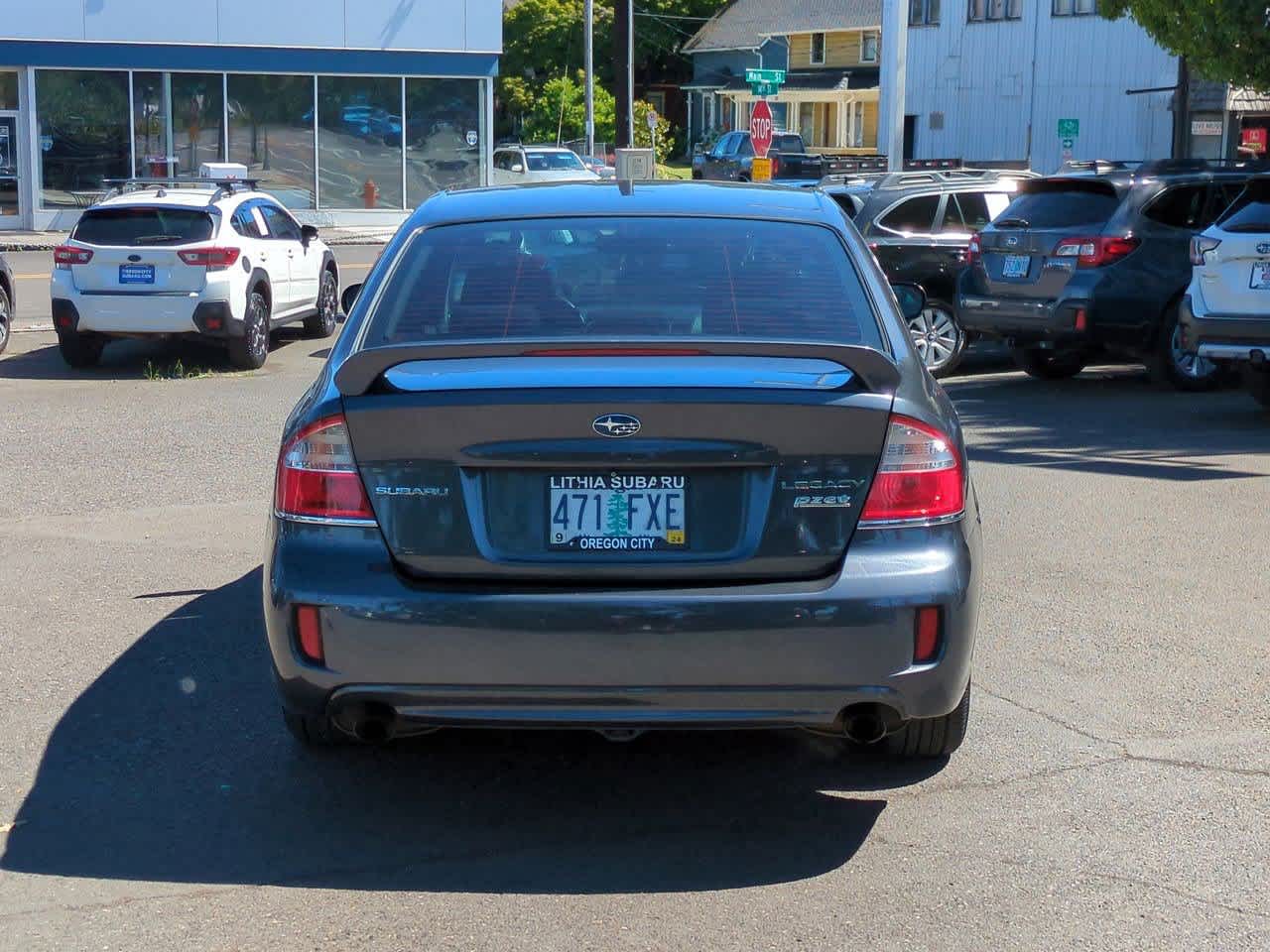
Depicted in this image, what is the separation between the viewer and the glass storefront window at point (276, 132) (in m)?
35.8

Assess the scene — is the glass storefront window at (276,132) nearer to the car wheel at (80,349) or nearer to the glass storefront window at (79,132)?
the glass storefront window at (79,132)

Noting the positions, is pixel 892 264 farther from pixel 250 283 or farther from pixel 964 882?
pixel 964 882

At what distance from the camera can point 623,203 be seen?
562 cm

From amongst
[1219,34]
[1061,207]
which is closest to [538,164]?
[1219,34]

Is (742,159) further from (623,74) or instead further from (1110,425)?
(1110,425)

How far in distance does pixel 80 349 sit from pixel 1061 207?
28.3ft

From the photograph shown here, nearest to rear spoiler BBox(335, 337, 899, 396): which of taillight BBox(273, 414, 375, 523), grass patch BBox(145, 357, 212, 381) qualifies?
taillight BBox(273, 414, 375, 523)

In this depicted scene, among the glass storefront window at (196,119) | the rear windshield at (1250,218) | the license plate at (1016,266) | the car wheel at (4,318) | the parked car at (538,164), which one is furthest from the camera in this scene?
the parked car at (538,164)

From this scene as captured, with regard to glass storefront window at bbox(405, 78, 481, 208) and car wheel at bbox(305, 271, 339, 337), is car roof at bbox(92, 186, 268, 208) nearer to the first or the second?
car wheel at bbox(305, 271, 339, 337)

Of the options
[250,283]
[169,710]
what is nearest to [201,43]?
[250,283]

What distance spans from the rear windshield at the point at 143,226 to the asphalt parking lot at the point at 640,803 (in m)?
7.88

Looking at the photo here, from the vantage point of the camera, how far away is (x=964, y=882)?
4395 mm

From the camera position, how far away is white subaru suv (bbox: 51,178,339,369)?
1543cm

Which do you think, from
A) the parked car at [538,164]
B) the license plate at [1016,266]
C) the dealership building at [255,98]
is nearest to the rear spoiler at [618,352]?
the license plate at [1016,266]
